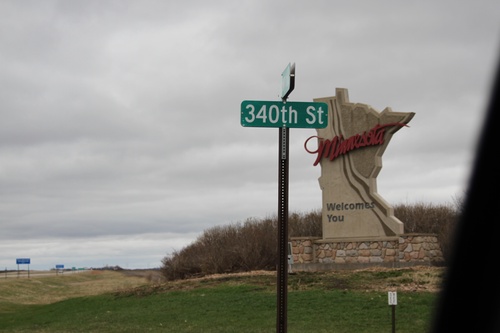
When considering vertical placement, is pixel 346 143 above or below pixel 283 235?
above

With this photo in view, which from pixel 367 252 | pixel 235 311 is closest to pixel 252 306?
pixel 235 311

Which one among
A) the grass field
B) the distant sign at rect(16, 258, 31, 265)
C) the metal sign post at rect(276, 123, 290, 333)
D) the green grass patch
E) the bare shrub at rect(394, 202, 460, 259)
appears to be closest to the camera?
the metal sign post at rect(276, 123, 290, 333)

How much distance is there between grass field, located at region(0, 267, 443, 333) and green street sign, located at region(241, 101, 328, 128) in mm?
9478

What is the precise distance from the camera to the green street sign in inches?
323

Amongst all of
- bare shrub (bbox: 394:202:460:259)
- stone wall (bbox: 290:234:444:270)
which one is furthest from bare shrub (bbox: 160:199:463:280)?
stone wall (bbox: 290:234:444:270)

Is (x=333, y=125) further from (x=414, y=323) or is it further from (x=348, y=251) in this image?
(x=414, y=323)

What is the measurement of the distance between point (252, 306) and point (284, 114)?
13.7 metres

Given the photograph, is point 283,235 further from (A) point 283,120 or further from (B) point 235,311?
(B) point 235,311

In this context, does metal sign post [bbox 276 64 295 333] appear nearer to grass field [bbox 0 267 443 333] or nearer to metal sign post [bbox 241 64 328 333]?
metal sign post [bbox 241 64 328 333]

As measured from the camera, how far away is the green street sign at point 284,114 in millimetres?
8211

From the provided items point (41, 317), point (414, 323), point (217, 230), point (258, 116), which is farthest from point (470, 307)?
point (217, 230)

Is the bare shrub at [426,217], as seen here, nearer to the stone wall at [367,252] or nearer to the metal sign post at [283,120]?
the stone wall at [367,252]

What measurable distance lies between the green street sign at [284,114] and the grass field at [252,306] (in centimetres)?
948

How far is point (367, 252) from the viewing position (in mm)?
26484
